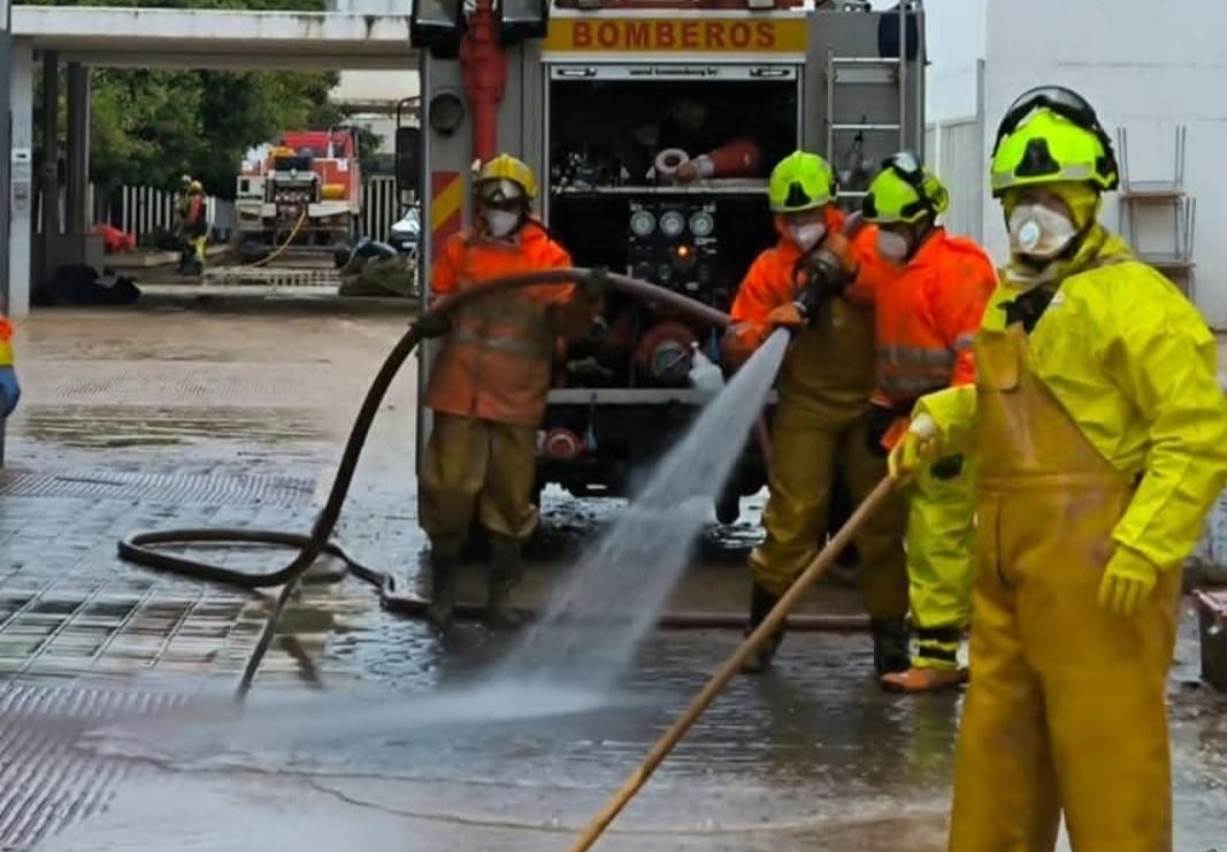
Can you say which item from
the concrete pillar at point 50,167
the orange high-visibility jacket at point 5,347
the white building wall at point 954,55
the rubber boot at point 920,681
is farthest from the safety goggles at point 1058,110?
the concrete pillar at point 50,167

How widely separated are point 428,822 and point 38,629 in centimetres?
295

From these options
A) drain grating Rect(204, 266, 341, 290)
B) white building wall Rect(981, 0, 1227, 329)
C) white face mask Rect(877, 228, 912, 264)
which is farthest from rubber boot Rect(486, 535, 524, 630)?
drain grating Rect(204, 266, 341, 290)

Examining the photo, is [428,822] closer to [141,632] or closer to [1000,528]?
[1000,528]

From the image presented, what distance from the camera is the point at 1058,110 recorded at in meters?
4.87

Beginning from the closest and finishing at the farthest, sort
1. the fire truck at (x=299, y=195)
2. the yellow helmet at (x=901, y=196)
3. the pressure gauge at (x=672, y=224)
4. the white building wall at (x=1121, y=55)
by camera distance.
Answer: the yellow helmet at (x=901, y=196) < the pressure gauge at (x=672, y=224) < the white building wall at (x=1121, y=55) < the fire truck at (x=299, y=195)

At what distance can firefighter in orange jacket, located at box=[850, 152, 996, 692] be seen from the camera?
7.82 m

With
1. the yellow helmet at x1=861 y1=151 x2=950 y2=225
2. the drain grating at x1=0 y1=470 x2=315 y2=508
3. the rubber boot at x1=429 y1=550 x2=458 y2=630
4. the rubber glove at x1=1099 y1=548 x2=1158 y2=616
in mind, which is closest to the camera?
the rubber glove at x1=1099 y1=548 x2=1158 y2=616

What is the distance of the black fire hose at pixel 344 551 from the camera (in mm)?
8125

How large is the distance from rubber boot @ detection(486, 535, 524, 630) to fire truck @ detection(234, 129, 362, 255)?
37.6 metres

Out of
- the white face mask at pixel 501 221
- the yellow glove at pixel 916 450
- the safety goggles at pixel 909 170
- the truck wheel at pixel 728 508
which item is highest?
the safety goggles at pixel 909 170

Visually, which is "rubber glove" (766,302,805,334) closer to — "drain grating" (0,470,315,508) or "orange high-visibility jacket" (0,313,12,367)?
"orange high-visibility jacket" (0,313,12,367)

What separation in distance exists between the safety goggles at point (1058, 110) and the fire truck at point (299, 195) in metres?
41.7

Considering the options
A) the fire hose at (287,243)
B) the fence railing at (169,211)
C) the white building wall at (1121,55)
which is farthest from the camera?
the fence railing at (169,211)

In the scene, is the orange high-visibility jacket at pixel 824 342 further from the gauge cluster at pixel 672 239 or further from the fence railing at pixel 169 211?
the fence railing at pixel 169 211
